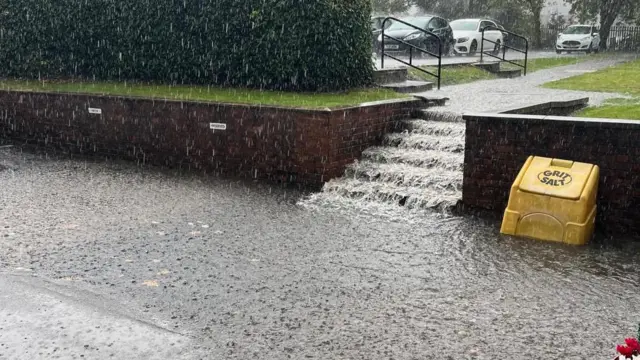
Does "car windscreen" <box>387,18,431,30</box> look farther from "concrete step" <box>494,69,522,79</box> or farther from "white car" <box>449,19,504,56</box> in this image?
"concrete step" <box>494,69,522,79</box>

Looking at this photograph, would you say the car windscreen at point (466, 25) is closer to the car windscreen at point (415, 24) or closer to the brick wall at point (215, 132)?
the car windscreen at point (415, 24)

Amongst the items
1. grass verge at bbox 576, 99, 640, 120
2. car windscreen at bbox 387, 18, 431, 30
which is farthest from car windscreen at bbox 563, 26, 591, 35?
grass verge at bbox 576, 99, 640, 120

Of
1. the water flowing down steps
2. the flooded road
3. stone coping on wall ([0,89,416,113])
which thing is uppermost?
stone coping on wall ([0,89,416,113])

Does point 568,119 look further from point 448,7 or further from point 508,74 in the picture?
point 448,7

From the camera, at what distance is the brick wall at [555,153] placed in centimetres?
754

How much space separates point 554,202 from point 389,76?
6.62 meters

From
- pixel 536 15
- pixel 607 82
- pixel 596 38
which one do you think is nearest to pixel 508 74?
pixel 607 82

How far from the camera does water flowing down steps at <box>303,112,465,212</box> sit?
8930 mm

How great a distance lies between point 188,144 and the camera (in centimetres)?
1112

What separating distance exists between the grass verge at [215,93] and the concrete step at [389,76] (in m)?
0.71

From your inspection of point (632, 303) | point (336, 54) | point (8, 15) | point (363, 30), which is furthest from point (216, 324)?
point (8, 15)

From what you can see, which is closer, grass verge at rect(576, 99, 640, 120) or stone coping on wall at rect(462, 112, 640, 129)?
stone coping on wall at rect(462, 112, 640, 129)

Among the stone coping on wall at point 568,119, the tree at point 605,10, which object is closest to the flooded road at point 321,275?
the stone coping on wall at point 568,119

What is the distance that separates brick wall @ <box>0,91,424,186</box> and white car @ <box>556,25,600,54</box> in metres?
23.7
